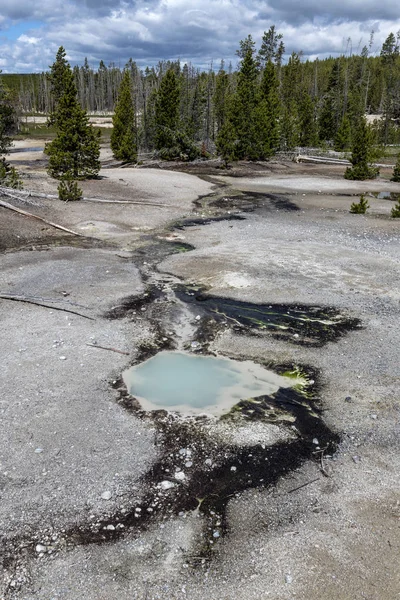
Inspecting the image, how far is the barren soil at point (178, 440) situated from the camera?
16.2 feet

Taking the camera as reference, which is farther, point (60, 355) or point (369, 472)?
point (60, 355)

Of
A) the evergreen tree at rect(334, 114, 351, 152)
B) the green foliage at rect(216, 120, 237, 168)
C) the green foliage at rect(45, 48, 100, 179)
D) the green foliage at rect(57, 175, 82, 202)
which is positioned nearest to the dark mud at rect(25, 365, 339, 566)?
the green foliage at rect(57, 175, 82, 202)

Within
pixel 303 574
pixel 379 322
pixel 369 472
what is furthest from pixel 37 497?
pixel 379 322

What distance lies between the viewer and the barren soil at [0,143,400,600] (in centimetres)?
495

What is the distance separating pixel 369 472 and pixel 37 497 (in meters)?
4.32

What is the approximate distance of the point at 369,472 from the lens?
6.41m

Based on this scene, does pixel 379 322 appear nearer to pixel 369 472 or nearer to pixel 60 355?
pixel 369 472

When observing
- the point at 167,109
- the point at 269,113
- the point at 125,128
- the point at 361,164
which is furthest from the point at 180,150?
the point at 361,164

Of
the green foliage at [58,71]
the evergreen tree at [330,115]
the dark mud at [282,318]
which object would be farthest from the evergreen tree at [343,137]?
the dark mud at [282,318]

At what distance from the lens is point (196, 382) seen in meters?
8.56

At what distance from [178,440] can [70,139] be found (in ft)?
80.8

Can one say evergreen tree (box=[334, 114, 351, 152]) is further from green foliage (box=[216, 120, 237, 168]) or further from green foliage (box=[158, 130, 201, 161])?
green foliage (box=[158, 130, 201, 161])

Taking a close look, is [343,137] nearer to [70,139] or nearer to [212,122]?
[212,122]

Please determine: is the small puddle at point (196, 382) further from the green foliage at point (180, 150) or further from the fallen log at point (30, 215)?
the green foliage at point (180, 150)
